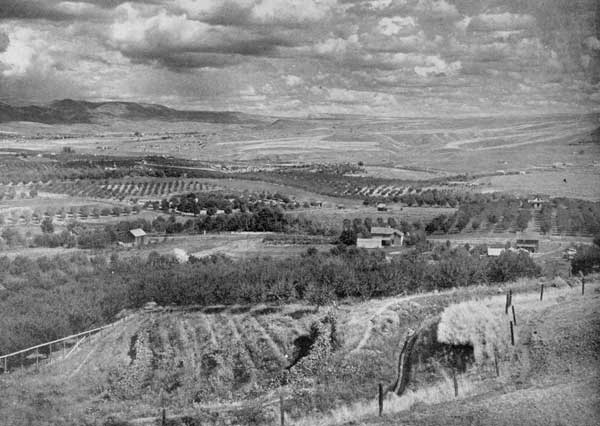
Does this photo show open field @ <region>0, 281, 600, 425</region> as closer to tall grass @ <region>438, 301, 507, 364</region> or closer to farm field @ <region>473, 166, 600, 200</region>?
tall grass @ <region>438, 301, 507, 364</region>

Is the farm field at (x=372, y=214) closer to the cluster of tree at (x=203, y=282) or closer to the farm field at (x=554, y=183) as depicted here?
the farm field at (x=554, y=183)

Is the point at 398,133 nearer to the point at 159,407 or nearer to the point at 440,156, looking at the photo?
the point at 440,156

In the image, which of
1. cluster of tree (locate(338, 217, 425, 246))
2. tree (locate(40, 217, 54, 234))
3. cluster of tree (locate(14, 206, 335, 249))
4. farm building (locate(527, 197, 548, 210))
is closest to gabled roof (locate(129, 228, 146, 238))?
cluster of tree (locate(14, 206, 335, 249))

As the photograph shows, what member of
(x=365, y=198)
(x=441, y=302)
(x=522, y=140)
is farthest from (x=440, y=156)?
(x=441, y=302)

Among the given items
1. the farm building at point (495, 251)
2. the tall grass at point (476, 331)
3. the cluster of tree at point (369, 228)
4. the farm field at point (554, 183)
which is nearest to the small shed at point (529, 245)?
the farm building at point (495, 251)

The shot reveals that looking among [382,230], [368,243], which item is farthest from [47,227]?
[382,230]

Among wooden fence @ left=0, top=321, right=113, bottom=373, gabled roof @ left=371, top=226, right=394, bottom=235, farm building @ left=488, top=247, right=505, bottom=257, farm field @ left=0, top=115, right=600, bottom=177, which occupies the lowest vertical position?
wooden fence @ left=0, top=321, right=113, bottom=373
